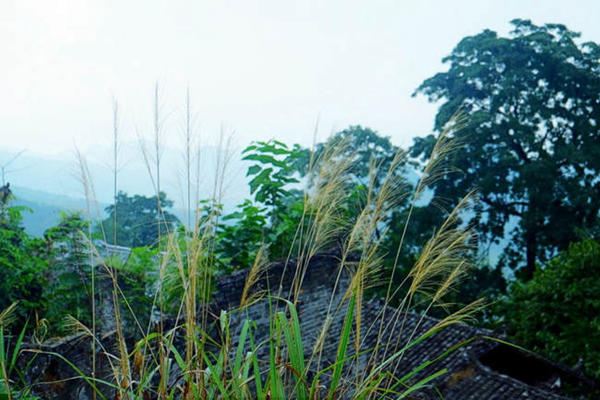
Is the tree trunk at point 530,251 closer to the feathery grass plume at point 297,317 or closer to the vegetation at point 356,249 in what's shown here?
the vegetation at point 356,249

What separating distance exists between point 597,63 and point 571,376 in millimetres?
7586

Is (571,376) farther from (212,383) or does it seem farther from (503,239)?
(212,383)

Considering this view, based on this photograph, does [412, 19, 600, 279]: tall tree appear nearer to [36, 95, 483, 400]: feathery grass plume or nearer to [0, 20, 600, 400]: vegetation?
[0, 20, 600, 400]: vegetation

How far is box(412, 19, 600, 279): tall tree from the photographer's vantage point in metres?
12.1

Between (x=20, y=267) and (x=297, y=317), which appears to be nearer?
(x=297, y=317)

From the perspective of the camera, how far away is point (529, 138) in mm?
12320

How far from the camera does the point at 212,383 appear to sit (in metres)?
1.47

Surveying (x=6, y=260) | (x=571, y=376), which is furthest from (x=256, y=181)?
(x=571, y=376)

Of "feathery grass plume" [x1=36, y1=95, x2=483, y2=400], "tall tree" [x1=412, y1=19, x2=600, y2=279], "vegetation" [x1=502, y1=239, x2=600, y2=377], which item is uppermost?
"tall tree" [x1=412, y1=19, x2=600, y2=279]

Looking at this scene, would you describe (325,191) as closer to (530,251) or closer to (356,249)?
(356,249)

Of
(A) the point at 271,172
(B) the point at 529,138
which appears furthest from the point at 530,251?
(A) the point at 271,172

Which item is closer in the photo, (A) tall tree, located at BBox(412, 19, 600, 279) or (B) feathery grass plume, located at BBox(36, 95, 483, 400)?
(B) feathery grass plume, located at BBox(36, 95, 483, 400)

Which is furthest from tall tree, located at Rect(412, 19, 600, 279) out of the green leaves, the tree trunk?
the green leaves

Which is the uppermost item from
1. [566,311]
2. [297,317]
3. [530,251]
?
[530,251]
